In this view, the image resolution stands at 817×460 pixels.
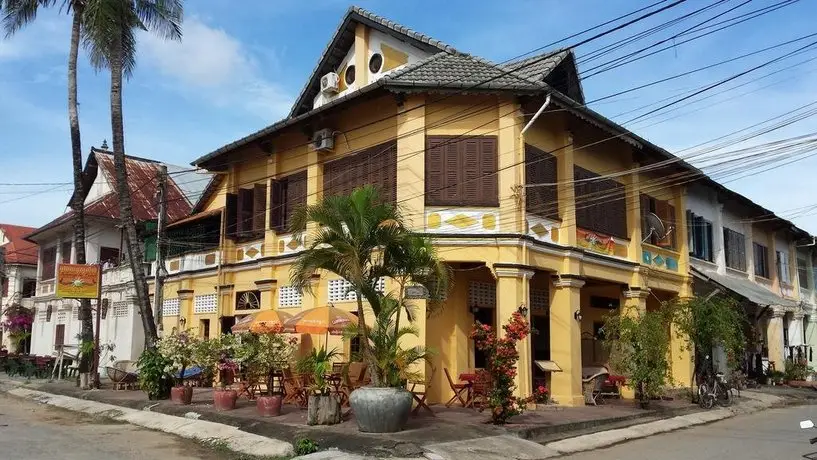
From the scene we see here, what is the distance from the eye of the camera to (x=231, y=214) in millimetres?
20656

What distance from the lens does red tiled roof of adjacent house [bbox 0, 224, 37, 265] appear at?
38.8 m

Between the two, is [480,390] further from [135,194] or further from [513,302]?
[135,194]

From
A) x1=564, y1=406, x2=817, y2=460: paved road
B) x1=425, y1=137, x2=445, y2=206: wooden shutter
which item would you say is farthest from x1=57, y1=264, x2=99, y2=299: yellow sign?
x1=564, y1=406, x2=817, y2=460: paved road

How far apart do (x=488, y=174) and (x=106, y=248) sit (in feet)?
67.2

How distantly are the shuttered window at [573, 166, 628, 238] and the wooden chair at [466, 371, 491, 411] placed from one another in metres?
5.21

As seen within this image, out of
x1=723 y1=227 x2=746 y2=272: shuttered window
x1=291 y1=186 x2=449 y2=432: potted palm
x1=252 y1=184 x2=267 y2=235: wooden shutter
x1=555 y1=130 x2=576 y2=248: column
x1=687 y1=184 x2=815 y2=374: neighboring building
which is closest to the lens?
x1=291 y1=186 x2=449 y2=432: potted palm

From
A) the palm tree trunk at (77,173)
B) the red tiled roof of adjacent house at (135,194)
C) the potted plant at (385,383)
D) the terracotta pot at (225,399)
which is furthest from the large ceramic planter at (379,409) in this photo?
the red tiled roof of adjacent house at (135,194)

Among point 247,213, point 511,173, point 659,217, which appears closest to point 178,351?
point 247,213

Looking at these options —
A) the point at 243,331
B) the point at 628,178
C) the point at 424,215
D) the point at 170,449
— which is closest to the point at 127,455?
the point at 170,449

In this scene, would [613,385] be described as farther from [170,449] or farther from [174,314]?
[174,314]

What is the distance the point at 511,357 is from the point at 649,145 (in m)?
9.04

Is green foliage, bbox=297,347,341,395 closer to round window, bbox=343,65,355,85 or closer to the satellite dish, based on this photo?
round window, bbox=343,65,355,85

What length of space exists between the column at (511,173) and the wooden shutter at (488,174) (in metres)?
0.11

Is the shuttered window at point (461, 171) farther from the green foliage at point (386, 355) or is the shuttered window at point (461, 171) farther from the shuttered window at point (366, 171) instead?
the green foliage at point (386, 355)
